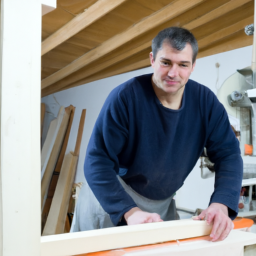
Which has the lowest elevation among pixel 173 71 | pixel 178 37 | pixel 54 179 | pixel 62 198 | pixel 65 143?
pixel 62 198

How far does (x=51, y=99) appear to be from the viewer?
1.69 metres

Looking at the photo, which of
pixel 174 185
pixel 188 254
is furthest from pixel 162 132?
pixel 188 254

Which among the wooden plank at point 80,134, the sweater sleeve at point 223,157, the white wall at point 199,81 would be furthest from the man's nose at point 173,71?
the wooden plank at point 80,134

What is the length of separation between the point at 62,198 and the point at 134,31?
3.69 ft

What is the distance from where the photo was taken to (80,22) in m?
1.24

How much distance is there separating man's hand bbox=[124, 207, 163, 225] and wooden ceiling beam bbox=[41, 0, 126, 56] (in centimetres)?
85

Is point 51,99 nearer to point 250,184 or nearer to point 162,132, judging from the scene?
point 162,132

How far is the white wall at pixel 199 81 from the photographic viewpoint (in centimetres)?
134

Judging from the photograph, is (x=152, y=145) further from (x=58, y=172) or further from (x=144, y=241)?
(x=58, y=172)

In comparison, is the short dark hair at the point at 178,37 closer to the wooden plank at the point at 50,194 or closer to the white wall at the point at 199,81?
the white wall at the point at 199,81

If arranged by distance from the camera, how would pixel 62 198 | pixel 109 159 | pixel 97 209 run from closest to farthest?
pixel 109 159, pixel 97 209, pixel 62 198

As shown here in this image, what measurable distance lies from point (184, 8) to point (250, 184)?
2.74ft

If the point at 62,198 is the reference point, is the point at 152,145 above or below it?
above

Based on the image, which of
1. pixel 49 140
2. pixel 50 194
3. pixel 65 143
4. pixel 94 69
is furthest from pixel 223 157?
pixel 50 194
